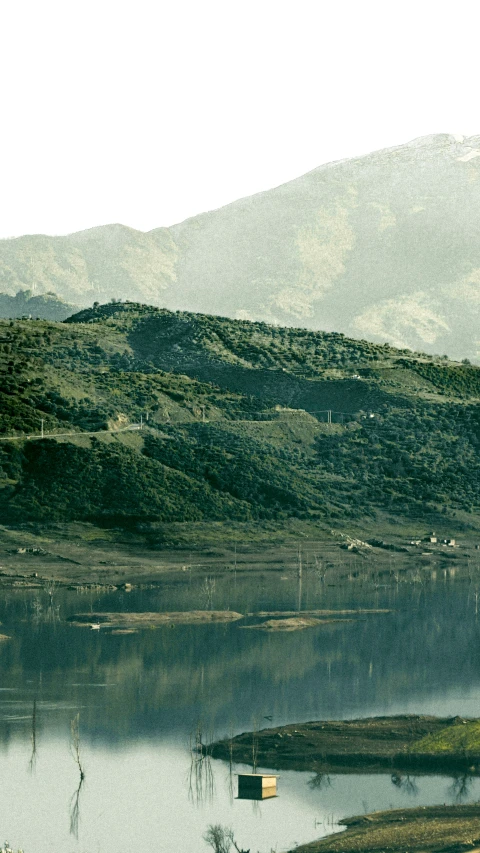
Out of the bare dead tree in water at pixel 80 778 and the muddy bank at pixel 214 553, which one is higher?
the muddy bank at pixel 214 553

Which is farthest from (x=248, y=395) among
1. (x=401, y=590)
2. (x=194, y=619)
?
(x=194, y=619)

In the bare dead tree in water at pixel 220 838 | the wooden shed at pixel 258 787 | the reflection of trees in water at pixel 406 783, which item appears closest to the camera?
the bare dead tree in water at pixel 220 838

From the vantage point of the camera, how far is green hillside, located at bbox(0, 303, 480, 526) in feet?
338

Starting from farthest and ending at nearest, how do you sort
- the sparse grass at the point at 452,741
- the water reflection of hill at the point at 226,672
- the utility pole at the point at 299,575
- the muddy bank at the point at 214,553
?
the muddy bank at the point at 214,553 → the utility pole at the point at 299,575 → the water reflection of hill at the point at 226,672 → the sparse grass at the point at 452,741

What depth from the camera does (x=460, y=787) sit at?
136 ft

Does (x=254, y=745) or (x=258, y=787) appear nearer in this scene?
(x=258, y=787)

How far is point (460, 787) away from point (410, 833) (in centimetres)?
579

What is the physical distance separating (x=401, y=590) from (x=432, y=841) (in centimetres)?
4828

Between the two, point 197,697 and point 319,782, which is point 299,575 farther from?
point 319,782

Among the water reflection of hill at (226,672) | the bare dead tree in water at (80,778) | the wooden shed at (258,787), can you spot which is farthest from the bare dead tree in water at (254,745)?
the bare dead tree in water at (80,778)

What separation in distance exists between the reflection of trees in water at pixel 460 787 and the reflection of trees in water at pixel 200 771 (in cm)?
563

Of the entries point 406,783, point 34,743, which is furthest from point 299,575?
point 406,783

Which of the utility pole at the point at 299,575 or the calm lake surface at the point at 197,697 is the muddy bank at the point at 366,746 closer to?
the calm lake surface at the point at 197,697

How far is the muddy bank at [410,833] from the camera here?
34562 mm
